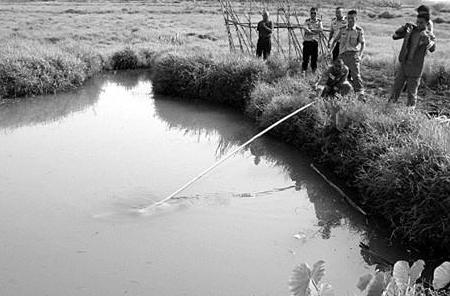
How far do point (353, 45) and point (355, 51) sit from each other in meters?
0.11

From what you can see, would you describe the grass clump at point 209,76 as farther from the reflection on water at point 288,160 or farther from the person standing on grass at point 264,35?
the person standing on grass at point 264,35

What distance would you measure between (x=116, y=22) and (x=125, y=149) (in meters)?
18.2

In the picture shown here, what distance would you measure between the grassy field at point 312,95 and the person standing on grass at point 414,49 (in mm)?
482

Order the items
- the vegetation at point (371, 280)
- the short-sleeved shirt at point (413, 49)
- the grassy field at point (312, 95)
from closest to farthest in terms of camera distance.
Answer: the vegetation at point (371, 280) → the grassy field at point (312, 95) → the short-sleeved shirt at point (413, 49)

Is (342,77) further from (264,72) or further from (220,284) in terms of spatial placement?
(220,284)

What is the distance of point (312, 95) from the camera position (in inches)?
315

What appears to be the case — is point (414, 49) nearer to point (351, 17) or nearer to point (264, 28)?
point (351, 17)


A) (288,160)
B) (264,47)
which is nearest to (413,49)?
(288,160)

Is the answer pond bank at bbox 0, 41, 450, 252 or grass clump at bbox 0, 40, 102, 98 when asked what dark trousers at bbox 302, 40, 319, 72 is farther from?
grass clump at bbox 0, 40, 102, 98

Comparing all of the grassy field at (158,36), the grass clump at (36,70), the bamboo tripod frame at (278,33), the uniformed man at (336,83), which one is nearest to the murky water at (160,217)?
the uniformed man at (336,83)

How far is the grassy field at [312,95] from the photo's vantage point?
511cm

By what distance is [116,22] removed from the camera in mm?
24500

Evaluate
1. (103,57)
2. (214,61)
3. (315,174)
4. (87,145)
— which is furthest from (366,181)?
(103,57)

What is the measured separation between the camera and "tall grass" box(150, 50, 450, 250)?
4910mm
